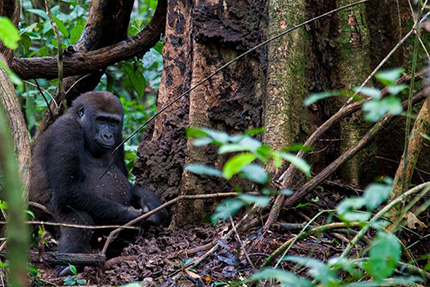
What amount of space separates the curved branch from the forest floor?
70.7 inches

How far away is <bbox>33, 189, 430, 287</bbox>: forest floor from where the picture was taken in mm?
3064

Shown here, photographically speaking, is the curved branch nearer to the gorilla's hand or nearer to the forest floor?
the gorilla's hand

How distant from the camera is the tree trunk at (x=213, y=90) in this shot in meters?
3.82

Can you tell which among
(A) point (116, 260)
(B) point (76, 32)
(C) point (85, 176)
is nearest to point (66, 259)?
(A) point (116, 260)

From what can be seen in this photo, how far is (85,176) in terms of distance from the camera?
4.53 m

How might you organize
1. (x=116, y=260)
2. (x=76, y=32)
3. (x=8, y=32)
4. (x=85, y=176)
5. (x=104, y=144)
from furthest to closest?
(x=76, y=32), (x=104, y=144), (x=85, y=176), (x=116, y=260), (x=8, y=32)

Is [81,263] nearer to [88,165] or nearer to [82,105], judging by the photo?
[88,165]

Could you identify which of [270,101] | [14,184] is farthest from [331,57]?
[14,184]

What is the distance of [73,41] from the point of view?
5.44 m

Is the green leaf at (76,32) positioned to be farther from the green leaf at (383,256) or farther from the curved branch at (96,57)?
the green leaf at (383,256)

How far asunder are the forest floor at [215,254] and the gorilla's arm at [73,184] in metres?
0.70

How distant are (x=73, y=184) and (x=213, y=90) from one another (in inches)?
54.4

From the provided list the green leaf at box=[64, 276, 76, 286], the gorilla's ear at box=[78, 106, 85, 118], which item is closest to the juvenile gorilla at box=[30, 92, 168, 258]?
the gorilla's ear at box=[78, 106, 85, 118]

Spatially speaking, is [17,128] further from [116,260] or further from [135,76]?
[135,76]
